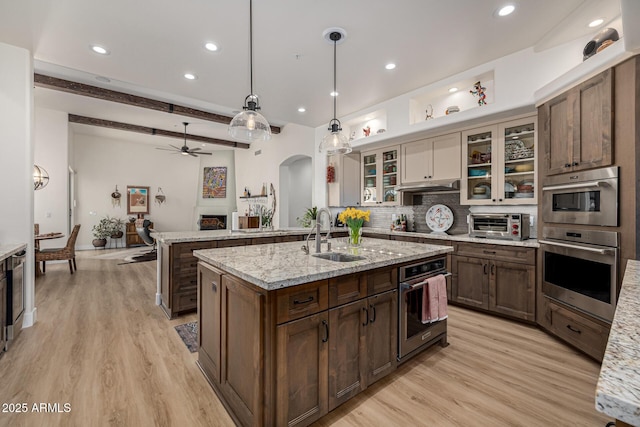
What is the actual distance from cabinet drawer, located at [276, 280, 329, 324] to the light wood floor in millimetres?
752

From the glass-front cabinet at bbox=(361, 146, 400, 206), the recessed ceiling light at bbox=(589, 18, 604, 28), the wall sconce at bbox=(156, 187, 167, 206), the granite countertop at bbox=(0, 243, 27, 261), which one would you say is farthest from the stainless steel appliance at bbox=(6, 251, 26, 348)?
the wall sconce at bbox=(156, 187, 167, 206)

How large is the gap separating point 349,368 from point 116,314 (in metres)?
3.15

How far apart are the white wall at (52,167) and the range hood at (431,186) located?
289 inches

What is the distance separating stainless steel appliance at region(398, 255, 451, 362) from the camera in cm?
218

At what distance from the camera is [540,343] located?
2730mm

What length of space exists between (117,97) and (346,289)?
5.69 m

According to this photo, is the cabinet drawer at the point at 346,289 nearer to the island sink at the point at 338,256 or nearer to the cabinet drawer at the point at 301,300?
the cabinet drawer at the point at 301,300

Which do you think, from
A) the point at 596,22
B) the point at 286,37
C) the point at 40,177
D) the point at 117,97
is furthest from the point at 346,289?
the point at 40,177

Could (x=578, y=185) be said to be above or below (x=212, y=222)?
above

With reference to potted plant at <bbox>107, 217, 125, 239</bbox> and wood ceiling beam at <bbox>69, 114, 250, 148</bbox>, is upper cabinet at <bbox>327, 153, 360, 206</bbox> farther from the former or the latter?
potted plant at <bbox>107, 217, 125, 239</bbox>

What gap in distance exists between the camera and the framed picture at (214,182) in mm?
10391

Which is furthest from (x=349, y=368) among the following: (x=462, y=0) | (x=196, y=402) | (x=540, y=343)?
(x=462, y=0)

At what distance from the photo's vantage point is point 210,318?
2084mm

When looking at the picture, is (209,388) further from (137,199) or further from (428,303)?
(137,199)
